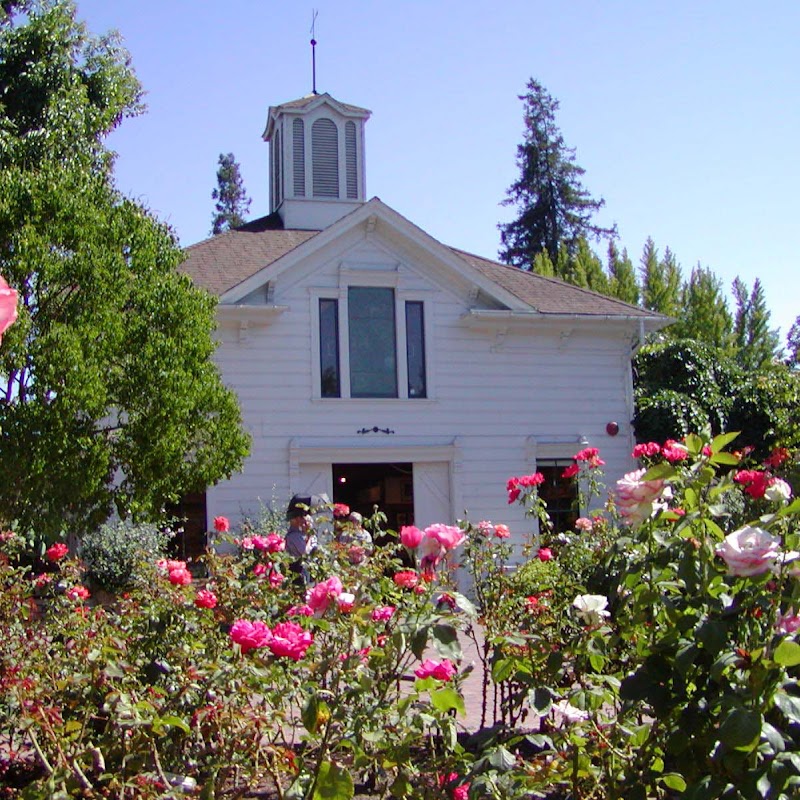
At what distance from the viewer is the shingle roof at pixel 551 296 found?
16.6 m

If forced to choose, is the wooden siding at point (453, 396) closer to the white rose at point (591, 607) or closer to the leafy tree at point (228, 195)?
the white rose at point (591, 607)

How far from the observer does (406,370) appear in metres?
15.7

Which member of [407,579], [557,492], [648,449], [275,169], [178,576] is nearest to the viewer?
[407,579]

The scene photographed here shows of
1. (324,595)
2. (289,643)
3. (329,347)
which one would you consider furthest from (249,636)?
(329,347)

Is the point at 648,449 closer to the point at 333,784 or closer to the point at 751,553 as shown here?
the point at 751,553

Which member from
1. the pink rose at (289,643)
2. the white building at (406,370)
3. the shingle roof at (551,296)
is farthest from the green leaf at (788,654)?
the shingle roof at (551,296)

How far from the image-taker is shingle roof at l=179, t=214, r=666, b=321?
52.3ft

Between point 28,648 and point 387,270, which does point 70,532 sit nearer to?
point 387,270

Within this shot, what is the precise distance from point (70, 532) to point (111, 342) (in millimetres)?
2491

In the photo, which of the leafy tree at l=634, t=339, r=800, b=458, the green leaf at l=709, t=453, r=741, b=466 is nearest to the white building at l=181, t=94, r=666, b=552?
the leafy tree at l=634, t=339, r=800, b=458

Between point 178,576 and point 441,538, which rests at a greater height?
point 441,538

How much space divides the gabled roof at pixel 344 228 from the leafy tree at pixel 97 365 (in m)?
2.58

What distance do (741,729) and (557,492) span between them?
14102mm

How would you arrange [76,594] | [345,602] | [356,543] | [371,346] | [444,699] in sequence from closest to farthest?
[444,699]
[345,602]
[76,594]
[356,543]
[371,346]
